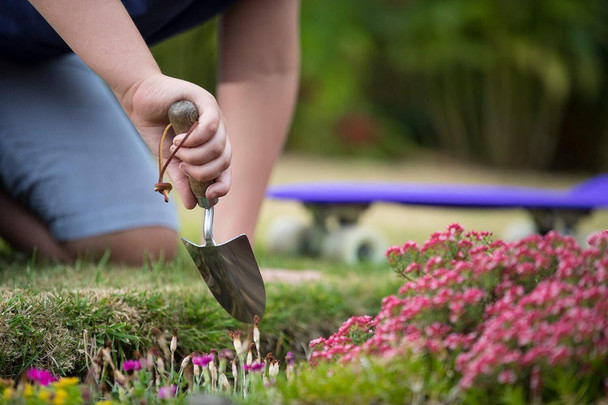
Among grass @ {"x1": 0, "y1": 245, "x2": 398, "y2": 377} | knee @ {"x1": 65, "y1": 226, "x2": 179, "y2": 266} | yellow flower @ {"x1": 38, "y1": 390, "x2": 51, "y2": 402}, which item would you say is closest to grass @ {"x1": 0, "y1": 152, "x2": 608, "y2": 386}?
grass @ {"x1": 0, "y1": 245, "x2": 398, "y2": 377}

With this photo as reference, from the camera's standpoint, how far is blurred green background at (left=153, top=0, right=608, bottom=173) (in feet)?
25.3

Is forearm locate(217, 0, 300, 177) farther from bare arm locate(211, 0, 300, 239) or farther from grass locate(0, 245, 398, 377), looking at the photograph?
grass locate(0, 245, 398, 377)

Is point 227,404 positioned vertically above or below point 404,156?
below

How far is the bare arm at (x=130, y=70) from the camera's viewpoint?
116cm

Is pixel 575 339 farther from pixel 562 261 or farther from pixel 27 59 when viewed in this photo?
pixel 27 59

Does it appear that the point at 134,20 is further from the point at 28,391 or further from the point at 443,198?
the point at 443,198

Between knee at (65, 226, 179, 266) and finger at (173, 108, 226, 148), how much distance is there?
0.99 m

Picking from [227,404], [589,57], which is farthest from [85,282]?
[589,57]

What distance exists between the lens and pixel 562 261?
3.08 feet

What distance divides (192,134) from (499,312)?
1.68 ft

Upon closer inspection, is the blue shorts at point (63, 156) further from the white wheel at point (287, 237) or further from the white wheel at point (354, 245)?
the white wheel at point (354, 245)

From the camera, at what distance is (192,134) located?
110 centimetres

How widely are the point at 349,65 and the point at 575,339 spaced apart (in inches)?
293

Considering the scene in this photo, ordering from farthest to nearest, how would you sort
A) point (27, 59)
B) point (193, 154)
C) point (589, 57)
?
point (589, 57) < point (27, 59) < point (193, 154)
